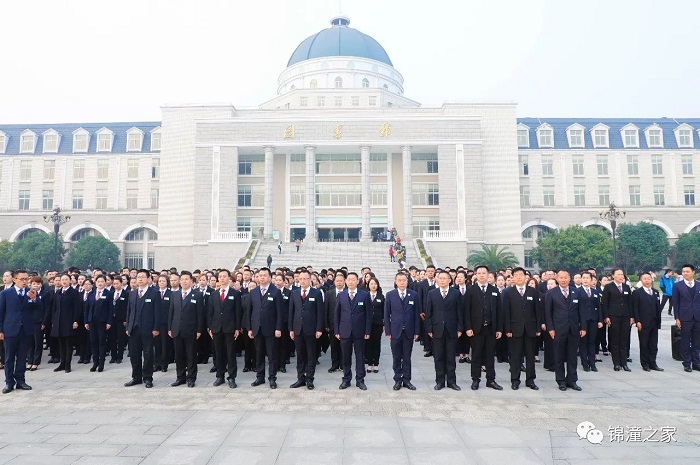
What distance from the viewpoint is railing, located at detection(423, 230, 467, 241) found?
122 ft

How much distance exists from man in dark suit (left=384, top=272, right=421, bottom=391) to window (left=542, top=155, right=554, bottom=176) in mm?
43980

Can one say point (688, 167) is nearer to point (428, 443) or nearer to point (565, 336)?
point (565, 336)

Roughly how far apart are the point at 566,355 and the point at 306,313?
15.2 feet

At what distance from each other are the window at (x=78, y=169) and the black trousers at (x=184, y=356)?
158ft

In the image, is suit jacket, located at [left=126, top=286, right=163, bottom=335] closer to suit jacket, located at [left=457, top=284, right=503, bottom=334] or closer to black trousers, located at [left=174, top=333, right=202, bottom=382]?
black trousers, located at [left=174, top=333, right=202, bottom=382]

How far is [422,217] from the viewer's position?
41875mm

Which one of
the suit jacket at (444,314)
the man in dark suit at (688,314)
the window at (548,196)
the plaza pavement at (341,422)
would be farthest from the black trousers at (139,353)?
the window at (548,196)

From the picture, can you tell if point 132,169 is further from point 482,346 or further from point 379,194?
point 482,346

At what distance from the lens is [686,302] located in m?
9.38

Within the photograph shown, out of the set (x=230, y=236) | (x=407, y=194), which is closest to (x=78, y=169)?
(x=230, y=236)

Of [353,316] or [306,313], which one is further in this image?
[306,313]

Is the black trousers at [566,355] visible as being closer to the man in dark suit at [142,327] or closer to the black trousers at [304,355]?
the black trousers at [304,355]

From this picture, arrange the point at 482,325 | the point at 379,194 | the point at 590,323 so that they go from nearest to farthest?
1. the point at 482,325
2. the point at 590,323
3. the point at 379,194

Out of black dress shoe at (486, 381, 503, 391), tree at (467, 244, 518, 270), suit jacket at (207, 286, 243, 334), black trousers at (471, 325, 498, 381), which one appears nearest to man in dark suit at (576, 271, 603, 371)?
black trousers at (471, 325, 498, 381)
